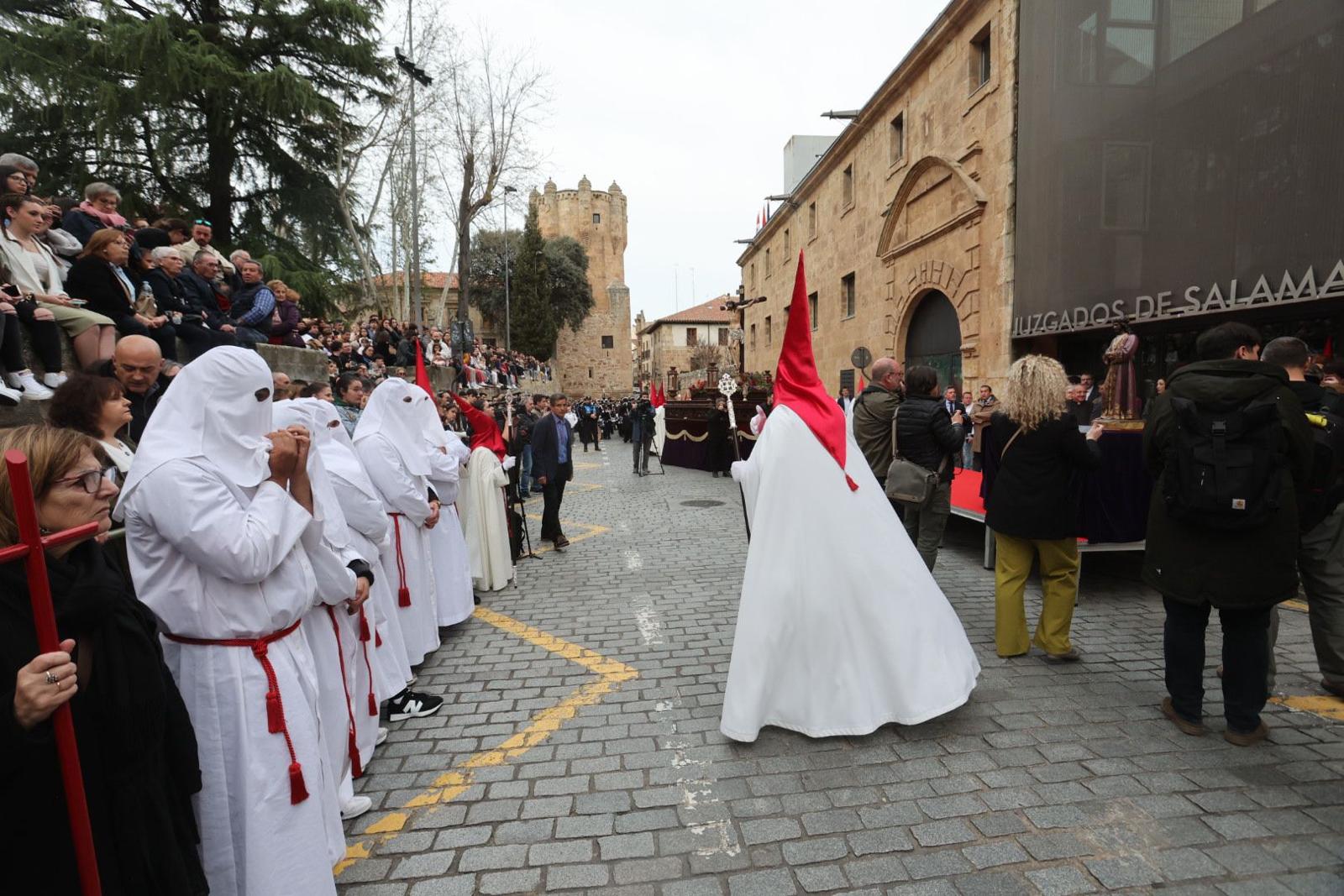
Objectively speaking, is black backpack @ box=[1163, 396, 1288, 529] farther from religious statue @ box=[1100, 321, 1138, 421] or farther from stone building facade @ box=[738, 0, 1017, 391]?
stone building facade @ box=[738, 0, 1017, 391]

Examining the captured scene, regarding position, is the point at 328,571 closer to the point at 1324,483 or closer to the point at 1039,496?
the point at 1039,496

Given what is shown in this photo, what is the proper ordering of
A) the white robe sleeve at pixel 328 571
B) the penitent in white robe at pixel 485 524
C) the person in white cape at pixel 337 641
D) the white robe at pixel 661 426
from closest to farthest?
the white robe sleeve at pixel 328 571, the person in white cape at pixel 337 641, the penitent in white robe at pixel 485 524, the white robe at pixel 661 426

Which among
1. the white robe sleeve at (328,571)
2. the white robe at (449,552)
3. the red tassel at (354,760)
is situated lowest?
the red tassel at (354,760)

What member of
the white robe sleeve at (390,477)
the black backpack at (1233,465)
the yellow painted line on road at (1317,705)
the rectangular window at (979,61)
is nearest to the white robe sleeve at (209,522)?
the white robe sleeve at (390,477)

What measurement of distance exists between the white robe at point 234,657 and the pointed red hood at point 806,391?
8.42 feet

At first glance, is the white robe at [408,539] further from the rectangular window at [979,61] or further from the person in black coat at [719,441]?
the rectangular window at [979,61]

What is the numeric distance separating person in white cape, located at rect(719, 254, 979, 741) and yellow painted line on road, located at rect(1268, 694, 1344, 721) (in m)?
1.92

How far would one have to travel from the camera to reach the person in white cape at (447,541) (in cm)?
521

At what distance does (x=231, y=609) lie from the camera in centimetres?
210

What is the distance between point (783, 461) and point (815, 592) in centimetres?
72

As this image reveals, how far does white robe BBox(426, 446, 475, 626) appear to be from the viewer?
5266 millimetres

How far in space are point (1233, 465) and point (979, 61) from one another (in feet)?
45.3

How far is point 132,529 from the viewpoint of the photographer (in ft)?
6.61

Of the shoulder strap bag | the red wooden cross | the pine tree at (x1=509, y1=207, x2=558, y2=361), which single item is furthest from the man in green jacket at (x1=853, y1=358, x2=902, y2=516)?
the pine tree at (x1=509, y1=207, x2=558, y2=361)
